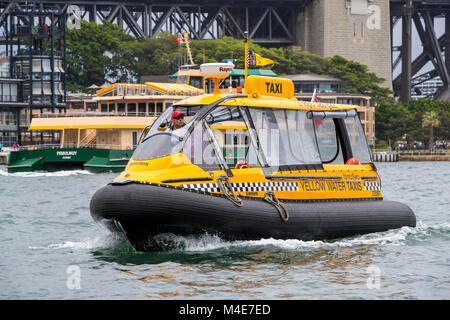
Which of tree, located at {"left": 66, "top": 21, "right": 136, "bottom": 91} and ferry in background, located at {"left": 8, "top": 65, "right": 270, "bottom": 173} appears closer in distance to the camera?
ferry in background, located at {"left": 8, "top": 65, "right": 270, "bottom": 173}

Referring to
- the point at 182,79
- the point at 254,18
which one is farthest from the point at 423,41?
the point at 182,79

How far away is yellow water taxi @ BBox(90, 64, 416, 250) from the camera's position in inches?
542

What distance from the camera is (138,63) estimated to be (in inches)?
4400

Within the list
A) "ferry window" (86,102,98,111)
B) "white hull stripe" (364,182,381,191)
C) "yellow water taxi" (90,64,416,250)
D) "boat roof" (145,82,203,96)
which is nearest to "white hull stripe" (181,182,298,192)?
"yellow water taxi" (90,64,416,250)

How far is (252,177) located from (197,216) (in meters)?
1.53

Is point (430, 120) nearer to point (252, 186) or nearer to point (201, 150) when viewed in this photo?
point (252, 186)

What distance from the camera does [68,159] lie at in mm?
50688

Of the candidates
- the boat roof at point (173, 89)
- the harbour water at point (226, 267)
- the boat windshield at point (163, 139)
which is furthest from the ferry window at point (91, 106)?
the boat windshield at point (163, 139)

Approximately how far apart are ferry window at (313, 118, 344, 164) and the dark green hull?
33203mm

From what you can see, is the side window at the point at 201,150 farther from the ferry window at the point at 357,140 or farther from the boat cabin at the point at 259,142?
the ferry window at the point at 357,140

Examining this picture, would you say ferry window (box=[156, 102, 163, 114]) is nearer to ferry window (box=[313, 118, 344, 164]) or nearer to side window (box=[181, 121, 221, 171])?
ferry window (box=[313, 118, 344, 164])

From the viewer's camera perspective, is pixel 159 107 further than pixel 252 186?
Yes

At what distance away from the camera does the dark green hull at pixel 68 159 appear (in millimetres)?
50159

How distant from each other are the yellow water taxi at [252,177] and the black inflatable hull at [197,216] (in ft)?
0.06
